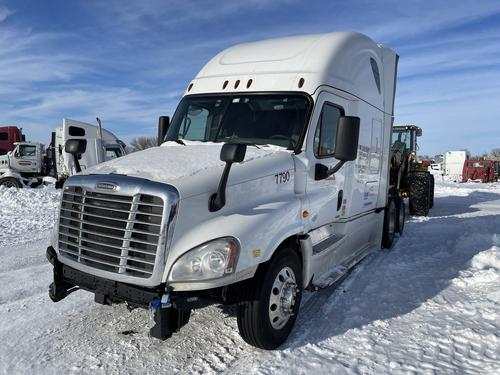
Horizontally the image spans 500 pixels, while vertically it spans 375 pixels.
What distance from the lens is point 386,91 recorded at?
7.37 meters

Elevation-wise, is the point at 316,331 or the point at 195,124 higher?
the point at 195,124

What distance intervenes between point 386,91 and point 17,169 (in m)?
19.8

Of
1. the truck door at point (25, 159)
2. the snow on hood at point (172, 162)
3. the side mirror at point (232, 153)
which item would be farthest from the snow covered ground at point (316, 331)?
the truck door at point (25, 159)

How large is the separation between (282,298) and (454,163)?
42600mm

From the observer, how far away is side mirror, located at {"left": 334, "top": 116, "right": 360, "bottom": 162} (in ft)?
13.7

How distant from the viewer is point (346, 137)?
4207mm

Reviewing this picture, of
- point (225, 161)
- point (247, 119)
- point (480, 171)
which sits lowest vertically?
point (225, 161)

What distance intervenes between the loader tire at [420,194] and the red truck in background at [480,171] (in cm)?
2680

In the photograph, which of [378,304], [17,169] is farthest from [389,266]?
[17,169]

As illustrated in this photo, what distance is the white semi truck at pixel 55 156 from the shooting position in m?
19.3

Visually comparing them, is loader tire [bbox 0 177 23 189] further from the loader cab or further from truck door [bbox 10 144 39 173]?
the loader cab

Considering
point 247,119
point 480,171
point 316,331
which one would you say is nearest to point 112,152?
point 247,119

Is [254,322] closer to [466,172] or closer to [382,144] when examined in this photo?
[382,144]

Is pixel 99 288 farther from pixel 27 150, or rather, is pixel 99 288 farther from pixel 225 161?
pixel 27 150
